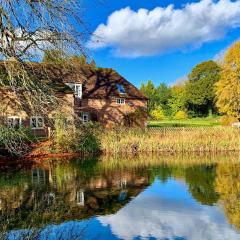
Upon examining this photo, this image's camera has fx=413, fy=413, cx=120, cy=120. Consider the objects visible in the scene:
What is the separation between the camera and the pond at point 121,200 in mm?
11484

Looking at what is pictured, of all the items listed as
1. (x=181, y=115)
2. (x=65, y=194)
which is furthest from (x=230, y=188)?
(x=181, y=115)

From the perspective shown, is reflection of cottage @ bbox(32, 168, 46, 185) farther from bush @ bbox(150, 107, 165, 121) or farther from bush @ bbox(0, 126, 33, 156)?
bush @ bbox(150, 107, 165, 121)

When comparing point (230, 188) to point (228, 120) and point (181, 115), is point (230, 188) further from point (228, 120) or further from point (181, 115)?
point (181, 115)

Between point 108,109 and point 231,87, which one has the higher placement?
point 231,87

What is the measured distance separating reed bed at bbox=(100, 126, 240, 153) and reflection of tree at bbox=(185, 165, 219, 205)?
24.8ft

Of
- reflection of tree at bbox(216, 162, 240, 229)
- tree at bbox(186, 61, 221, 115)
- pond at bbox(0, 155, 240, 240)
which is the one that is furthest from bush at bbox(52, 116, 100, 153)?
tree at bbox(186, 61, 221, 115)

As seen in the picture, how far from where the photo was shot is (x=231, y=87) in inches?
1722

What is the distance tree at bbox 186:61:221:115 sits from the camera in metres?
78.6

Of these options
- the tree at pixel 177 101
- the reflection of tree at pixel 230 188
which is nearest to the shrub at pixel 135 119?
the reflection of tree at pixel 230 188

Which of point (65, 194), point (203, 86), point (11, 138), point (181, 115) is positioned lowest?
point (65, 194)

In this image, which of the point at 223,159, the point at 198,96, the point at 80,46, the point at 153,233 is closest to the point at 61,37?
the point at 80,46

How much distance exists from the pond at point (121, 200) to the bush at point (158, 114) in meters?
58.3

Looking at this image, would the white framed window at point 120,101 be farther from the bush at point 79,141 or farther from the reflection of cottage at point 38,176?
the reflection of cottage at point 38,176

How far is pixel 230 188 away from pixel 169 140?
572 inches
